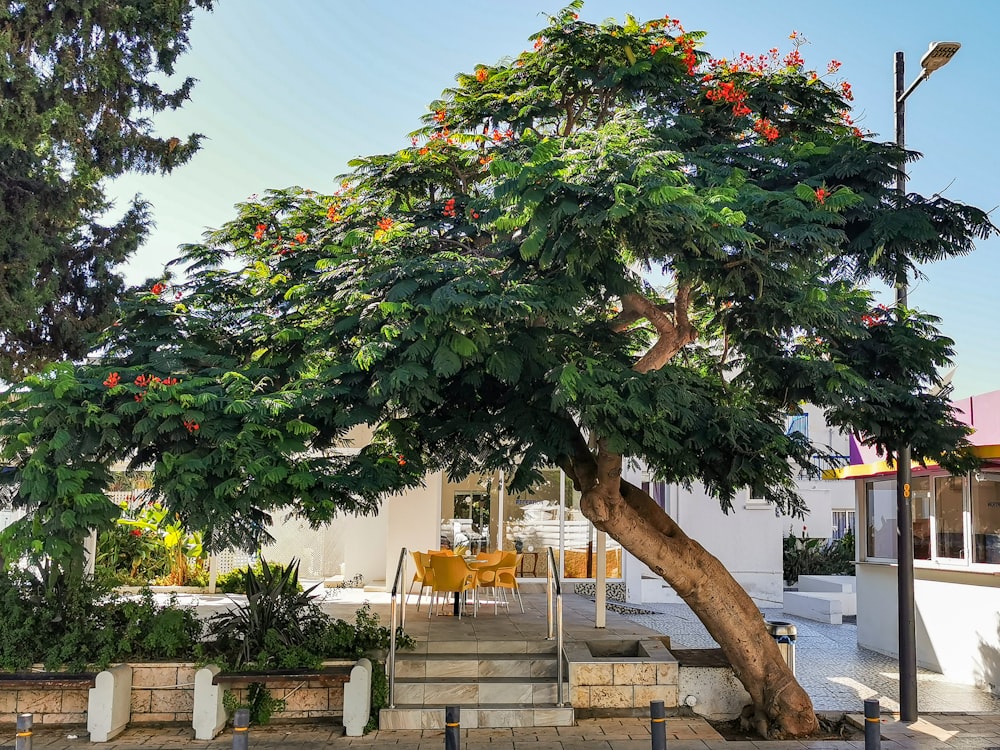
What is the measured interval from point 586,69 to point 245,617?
673cm

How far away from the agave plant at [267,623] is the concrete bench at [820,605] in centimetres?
1081

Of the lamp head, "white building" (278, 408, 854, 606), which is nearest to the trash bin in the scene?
"white building" (278, 408, 854, 606)

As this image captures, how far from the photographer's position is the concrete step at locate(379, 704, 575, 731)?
8.93m

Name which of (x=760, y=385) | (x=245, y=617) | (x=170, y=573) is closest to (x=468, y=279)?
(x=760, y=385)

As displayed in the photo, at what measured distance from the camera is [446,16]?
1076cm

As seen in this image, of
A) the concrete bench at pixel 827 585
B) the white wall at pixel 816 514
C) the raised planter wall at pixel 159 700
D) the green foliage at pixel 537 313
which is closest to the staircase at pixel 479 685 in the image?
the raised planter wall at pixel 159 700

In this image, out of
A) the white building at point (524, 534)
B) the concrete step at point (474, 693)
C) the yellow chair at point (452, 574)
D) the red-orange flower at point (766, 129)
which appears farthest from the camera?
the white building at point (524, 534)

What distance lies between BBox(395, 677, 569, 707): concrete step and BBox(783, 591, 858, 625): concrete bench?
9266 millimetres

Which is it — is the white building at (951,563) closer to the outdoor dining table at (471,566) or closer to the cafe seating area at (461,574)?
the cafe seating area at (461,574)

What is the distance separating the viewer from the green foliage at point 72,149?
10539 mm

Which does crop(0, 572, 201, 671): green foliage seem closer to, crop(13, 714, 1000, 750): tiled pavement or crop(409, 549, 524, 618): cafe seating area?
crop(13, 714, 1000, 750): tiled pavement

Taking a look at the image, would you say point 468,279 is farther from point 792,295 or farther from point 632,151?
point 792,295

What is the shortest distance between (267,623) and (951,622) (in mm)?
8676

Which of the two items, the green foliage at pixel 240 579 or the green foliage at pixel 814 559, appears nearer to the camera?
the green foliage at pixel 240 579
